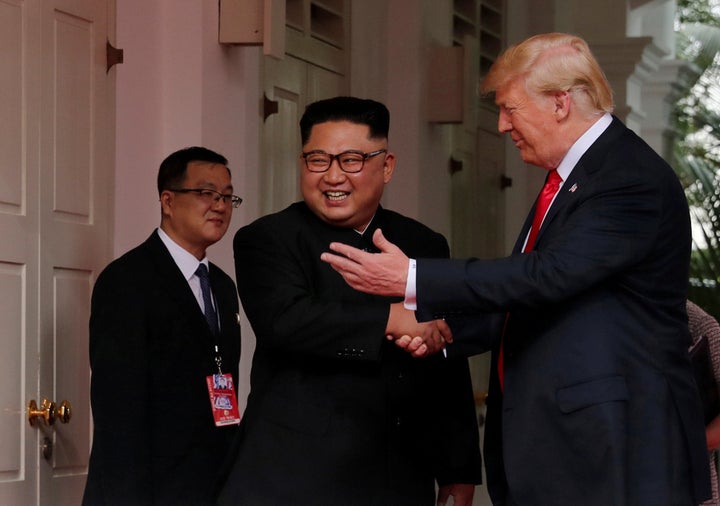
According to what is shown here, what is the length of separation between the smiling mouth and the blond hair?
0.50 meters

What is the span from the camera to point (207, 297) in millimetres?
4582

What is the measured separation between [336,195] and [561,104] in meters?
0.60

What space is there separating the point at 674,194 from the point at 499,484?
2.60 feet

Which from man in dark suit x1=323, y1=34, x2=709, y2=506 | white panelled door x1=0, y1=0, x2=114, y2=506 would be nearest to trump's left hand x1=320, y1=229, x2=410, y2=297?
man in dark suit x1=323, y1=34, x2=709, y2=506

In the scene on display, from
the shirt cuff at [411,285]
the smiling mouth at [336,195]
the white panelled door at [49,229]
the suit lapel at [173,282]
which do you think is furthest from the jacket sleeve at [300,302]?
the white panelled door at [49,229]

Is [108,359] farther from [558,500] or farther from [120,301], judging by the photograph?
[558,500]

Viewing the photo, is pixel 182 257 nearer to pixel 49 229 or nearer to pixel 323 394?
pixel 49 229

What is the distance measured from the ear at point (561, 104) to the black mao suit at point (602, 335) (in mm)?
110

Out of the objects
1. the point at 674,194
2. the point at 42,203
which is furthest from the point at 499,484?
the point at 42,203

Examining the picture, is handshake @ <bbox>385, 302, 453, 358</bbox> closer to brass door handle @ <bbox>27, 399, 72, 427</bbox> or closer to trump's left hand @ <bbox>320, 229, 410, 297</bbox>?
trump's left hand @ <bbox>320, 229, 410, 297</bbox>

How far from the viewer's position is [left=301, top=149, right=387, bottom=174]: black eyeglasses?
3441 millimetres

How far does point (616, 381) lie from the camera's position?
3014 millimetres

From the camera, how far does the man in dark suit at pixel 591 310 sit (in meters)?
3.02

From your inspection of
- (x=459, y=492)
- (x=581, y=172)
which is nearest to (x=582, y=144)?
(x=581, y=172)
